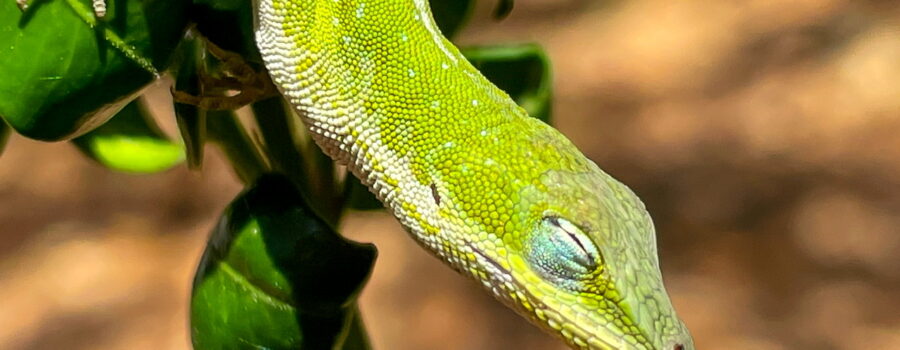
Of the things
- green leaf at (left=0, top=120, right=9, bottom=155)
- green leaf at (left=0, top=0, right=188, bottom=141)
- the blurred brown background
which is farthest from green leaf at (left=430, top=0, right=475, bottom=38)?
the blurred brown background

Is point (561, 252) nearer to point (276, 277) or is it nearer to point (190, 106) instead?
point (276, 277)

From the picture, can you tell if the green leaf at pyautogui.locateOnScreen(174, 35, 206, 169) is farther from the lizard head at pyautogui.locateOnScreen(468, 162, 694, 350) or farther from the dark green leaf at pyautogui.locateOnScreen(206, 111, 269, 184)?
the lizard head at pyautogui.locateOnScreen(468, 162, 694, 350)

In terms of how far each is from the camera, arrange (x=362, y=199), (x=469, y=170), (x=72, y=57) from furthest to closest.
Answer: (x=362, y=199), (x=469, y=170), (x=72, y=57)

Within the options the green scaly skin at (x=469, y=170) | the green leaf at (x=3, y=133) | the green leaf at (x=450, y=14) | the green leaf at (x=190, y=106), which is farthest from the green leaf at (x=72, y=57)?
the green leaf at (x=450, y=14)

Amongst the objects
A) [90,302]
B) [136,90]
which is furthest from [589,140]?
[136,90]

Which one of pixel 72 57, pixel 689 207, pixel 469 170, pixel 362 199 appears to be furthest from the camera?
pixel 689 207

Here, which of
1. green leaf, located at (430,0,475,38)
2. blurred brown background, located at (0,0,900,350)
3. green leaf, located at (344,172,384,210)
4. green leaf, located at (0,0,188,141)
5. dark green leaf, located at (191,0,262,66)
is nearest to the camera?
green leaf, located at (0,0,188,141)

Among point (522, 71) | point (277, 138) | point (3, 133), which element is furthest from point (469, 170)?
point (3, 133)
